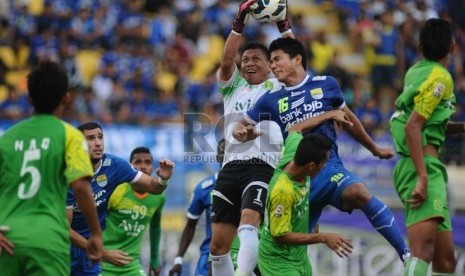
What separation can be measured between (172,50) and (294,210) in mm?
17208

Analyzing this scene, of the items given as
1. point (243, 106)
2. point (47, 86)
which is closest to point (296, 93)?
point (243, 106)

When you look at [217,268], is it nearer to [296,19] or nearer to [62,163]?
[62,163]

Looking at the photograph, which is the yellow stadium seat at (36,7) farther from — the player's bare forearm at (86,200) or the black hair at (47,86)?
the player's bare forearm at (86,200)

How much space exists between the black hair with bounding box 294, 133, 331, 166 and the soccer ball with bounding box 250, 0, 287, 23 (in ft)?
7.23

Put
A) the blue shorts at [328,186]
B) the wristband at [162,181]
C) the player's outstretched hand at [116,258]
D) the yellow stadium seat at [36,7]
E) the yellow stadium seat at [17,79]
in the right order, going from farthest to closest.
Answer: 1. the yellow stadium seat at [36,7]
2. the yellow stadium seat at [17,79]
3. the blue shorts at [328,186]
4. the wristband at [162,181]
5. the player's outstretched hand at [116,258]

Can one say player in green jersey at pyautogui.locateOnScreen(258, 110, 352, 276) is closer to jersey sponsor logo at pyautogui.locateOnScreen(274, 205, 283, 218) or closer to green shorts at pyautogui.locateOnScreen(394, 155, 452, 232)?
jersey sponsor logo at pyautogui.locateOnScreen(274, 205, 283, 218)

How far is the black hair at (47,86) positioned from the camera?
7.77 metres

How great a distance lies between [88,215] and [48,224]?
0.31 meters

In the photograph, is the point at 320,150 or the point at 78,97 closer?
the point at 320,150

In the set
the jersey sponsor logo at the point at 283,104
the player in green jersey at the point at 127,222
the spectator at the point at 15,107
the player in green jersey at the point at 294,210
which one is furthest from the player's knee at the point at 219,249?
the spectator at the point at 15,107

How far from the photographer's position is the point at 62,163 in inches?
304

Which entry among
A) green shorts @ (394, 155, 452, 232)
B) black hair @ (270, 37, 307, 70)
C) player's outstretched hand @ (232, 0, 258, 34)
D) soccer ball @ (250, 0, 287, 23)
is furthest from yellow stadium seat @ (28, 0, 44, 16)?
green shorts @ (394, 155, 452, 232)

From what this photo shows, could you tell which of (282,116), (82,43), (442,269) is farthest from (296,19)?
(442,269)

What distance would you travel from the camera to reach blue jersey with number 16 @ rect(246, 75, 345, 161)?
1048 centimetres
